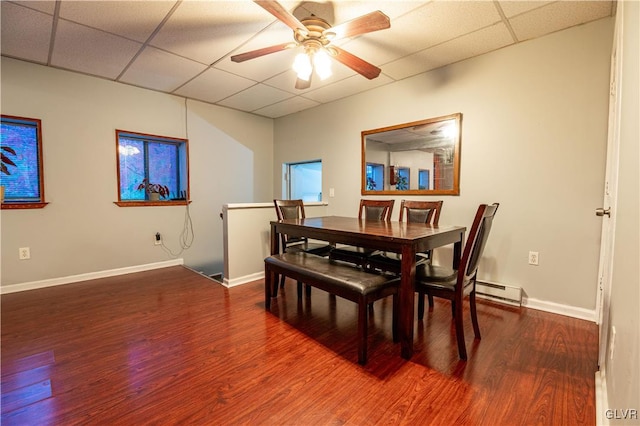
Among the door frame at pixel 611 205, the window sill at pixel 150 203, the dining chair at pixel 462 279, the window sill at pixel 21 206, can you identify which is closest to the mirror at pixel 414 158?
the door frame at pixel 611 205

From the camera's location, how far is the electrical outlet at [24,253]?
9.79 ft

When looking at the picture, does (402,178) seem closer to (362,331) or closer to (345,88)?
(345,88)

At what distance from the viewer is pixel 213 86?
364cm

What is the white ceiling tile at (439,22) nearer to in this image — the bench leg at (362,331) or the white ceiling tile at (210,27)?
the white ceiling tile at (210,27)

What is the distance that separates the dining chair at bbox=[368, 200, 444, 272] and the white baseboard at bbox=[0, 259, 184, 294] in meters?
2.91

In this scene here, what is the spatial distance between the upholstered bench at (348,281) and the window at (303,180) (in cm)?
260

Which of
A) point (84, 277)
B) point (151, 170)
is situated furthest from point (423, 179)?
point (84, 277)

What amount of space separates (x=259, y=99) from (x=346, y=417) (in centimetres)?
391

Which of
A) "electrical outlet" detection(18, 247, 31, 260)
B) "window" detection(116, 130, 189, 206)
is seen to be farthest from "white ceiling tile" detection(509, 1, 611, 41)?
"electrical outlet" detection(18, 247, 31, 260)

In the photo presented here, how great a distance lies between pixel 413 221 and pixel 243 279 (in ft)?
6.54

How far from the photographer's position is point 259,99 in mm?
4121

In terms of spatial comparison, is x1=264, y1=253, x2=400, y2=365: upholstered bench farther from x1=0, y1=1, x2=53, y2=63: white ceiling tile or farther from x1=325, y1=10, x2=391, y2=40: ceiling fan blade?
x1=0, y1=1, x2=53, y2=63: white ceiling tile

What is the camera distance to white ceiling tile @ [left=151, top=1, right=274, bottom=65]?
6.83 feet

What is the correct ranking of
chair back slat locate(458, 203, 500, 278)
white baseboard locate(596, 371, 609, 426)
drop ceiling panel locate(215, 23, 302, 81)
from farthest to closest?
drop ceiling panel locate(215, 23, 302, 81) < chair back slat locate(458, 203, 500, 278) < white baseboard locate(596, 371, 609, 426)
